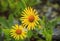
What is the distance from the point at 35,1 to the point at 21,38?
0.85m

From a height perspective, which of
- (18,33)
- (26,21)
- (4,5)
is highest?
(4,5)

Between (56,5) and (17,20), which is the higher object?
(56,5)

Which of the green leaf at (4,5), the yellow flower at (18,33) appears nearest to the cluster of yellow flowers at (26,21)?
the yellow flower at (18,33)

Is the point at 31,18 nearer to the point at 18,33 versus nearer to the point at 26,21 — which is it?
the point at 26,21

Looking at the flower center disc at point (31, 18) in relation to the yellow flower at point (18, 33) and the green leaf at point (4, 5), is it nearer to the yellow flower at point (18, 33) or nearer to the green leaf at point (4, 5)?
the yellow flower at point (18, 33)

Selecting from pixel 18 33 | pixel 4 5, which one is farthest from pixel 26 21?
pixel 4 5

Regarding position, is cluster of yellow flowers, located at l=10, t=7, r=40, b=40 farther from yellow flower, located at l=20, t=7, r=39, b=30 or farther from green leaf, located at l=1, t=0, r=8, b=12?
green leaf, located at l=1, t=0, r=8, b=12

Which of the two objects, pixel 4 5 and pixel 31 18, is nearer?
pixel 31 18

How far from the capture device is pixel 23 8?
237cm

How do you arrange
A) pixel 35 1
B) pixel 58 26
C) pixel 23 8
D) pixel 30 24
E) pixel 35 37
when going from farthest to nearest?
1. pixel 35 1
2. pixel 58 26
3. pixel 35 37
4. pixel 23 8
5. pixel 30 24

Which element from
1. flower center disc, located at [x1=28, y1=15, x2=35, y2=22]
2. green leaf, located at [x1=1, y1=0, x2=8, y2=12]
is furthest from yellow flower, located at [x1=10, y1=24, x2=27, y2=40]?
green leaf, located at [x1=1, y1=0, x2=8, y2=12]

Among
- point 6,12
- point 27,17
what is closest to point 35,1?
point 6,12

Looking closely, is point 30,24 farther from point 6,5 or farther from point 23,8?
point 6,5

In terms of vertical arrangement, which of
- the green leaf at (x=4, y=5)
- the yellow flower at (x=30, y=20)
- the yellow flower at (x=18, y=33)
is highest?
the green leaf at (x=4, y=5)
